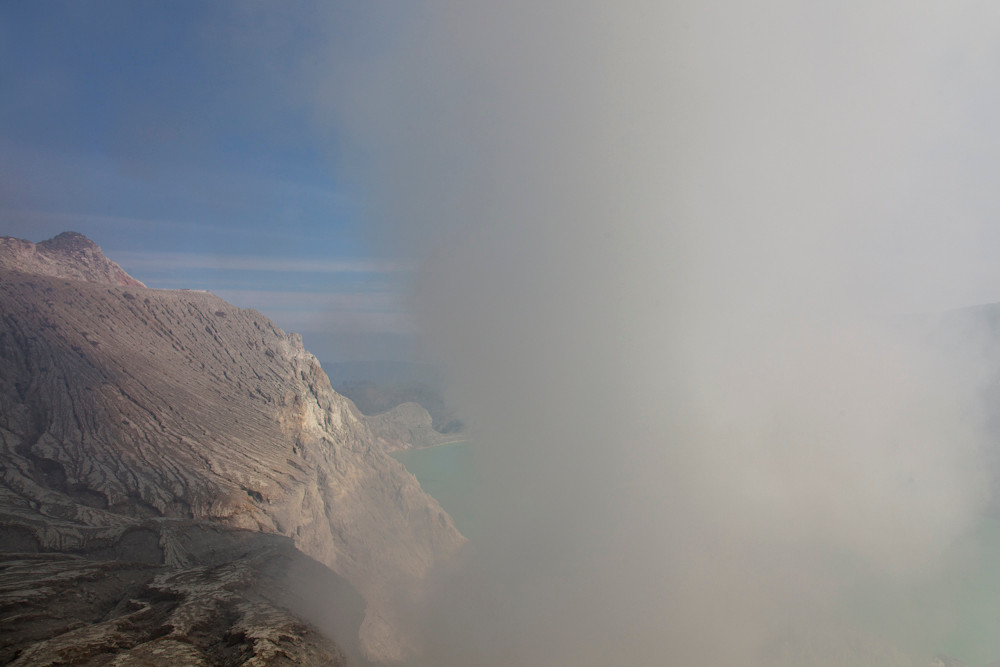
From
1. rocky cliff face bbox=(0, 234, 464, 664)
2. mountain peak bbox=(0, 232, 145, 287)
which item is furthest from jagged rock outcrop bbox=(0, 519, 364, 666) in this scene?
mountain peak bbox=(0, 232, 145, 287)

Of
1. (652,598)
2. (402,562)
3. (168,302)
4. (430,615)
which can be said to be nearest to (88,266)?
(168,302)

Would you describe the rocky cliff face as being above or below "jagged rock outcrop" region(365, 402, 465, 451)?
below

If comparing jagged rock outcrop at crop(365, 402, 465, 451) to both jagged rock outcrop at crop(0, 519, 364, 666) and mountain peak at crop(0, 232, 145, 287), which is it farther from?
jagged rock outcrop at crop(0, 519, 364, 666)

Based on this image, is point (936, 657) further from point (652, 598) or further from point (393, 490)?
point (393, 490)

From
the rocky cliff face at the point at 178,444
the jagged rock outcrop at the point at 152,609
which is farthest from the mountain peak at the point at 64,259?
the jagged rock outcrop at the point at 152,609

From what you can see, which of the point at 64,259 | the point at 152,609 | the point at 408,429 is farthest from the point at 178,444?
the point at 408,429

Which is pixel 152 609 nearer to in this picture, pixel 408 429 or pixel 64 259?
pixel 64 259
